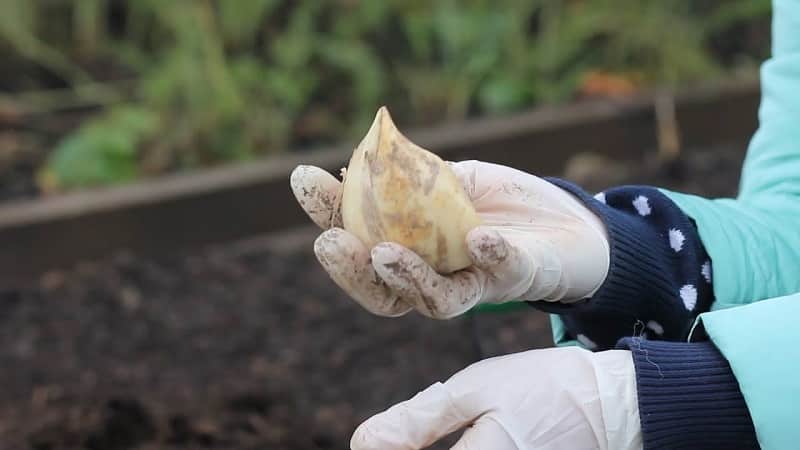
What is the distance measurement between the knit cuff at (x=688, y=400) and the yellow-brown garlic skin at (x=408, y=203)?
0.62 feet

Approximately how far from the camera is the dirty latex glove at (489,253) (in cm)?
88

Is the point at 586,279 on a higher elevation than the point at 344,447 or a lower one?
higher

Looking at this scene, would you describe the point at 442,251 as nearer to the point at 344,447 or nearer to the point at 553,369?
the point at 553,369

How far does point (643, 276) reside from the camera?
1081 mm

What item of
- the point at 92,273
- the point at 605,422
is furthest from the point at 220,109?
the point at 605,422

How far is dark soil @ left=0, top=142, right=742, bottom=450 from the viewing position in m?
1.79

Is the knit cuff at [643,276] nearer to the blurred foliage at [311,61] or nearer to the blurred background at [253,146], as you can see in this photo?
the blurred background at [253,146]

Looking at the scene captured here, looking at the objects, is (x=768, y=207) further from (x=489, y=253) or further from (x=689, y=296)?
(x=489, y=253)

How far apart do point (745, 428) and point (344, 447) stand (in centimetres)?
86

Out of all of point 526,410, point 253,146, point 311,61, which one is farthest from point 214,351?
point 526,410

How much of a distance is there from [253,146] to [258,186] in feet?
0.73

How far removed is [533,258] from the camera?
951 mm

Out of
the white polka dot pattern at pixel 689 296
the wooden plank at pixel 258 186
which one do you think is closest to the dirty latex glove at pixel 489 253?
the white polka dot pattern at pixel 689 296

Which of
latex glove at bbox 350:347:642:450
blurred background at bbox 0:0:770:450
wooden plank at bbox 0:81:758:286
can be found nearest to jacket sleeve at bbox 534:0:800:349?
latex glove at bbox 350:347:642:450
